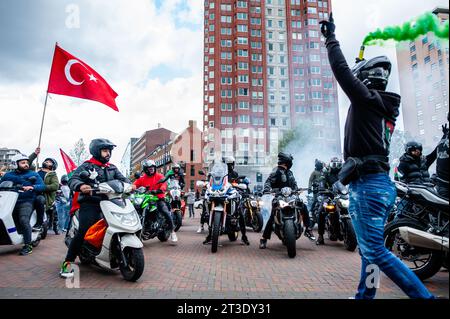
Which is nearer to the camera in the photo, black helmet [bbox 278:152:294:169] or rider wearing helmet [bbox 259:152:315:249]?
rider wearing helmet [bbox 259:152:315:249]

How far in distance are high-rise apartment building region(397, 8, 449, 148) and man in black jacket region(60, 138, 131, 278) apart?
11.9ft

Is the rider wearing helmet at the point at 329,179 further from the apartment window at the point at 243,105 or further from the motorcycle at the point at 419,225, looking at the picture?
the apartment window at the point at 243,105

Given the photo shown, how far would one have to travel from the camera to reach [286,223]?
16.9 ft

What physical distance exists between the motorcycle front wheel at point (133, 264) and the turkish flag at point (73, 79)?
13.5ft

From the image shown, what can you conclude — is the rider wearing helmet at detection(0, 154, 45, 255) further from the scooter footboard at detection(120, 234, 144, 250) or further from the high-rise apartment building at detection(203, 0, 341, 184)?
the high-rise apartment building at detection(203, 0, 341, 184)

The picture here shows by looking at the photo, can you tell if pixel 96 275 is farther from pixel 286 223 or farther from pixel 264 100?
pixel 264 100

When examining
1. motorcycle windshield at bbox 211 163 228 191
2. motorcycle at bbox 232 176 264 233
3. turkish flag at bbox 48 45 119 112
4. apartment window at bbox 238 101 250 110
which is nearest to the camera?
motorcycle windshield at bbox 211 163 228 191

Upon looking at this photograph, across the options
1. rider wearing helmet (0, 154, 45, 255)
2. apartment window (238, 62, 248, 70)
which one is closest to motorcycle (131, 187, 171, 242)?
rider wearing helmet (0, 154, 45, 255)

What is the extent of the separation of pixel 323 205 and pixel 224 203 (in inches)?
86.1

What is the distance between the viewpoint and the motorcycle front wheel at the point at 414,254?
342cm

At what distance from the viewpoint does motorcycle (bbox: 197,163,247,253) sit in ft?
18.5

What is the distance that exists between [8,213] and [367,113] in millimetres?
6143

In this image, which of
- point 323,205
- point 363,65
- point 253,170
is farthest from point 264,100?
point 363,65

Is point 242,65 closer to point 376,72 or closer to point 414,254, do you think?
point 414,254
